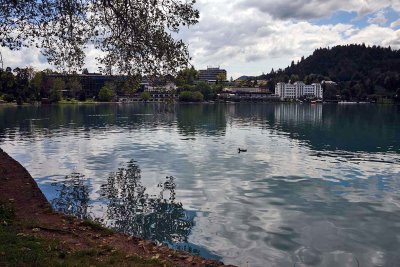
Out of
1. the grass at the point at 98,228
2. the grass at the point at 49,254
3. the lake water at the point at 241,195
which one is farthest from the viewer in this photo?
the lake water at the point at 241,195

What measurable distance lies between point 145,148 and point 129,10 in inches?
1215

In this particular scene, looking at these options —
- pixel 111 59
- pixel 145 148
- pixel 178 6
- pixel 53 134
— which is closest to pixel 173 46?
pixel 178 6

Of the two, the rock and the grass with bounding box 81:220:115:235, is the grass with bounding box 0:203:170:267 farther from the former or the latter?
the grass with bounding box 81:220:115:235

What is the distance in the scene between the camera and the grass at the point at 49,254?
1209 cm

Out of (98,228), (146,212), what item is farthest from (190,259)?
(146,212)

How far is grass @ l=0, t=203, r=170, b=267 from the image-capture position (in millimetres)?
12085

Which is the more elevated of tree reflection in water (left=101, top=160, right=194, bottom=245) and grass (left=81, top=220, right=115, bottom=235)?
grass (left=81, top=220, right=115, bottom=235)

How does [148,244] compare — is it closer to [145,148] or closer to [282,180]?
[282,180]

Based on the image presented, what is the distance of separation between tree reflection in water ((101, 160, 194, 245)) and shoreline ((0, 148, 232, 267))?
234cm

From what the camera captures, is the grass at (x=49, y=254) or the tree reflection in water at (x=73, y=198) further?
the tree reflection in water at (x=73, y=198)

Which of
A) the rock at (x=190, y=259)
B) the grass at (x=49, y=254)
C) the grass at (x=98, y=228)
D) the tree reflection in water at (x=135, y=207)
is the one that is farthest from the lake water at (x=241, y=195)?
the grass at (x=49, y=254)

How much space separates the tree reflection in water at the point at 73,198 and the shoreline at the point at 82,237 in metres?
1.91

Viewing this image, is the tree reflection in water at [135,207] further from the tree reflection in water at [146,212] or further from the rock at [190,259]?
the rock at [190,259]

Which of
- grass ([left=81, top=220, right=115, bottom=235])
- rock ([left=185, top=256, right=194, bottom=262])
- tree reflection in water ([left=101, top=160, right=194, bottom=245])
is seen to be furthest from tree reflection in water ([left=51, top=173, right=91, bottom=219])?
rock ([left=185, top=256, right=194, bottom=262])
